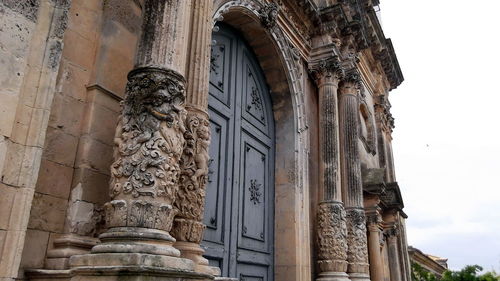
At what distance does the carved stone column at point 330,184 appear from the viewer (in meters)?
6.66

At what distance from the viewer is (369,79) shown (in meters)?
11.3

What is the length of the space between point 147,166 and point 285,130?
4292 mm

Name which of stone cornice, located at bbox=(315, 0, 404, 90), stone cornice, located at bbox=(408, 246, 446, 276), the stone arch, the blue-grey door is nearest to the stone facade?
the stone arch

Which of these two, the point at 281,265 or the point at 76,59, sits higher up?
the point at 76,59

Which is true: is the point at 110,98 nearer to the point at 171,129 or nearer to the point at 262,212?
the point at 171,129

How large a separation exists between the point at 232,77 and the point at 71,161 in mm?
3049

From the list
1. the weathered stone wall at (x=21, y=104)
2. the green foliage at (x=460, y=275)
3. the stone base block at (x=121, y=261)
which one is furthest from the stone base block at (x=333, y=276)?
the green foliage at (x=460, y=275)

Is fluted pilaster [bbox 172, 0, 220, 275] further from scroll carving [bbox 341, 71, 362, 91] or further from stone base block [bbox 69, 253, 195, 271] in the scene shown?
scroll carving [bbox 341, 71, 362, 91]

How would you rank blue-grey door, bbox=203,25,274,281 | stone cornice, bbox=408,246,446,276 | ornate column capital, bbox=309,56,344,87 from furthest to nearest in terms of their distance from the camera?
1. stone cornice, bbox=408,246,446,276
2. ornate column capital, bbox=309,56,344,87
3. blue-grey door, bbox=203,25,274,281

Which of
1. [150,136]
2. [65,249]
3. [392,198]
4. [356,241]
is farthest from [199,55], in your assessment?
[392,198]

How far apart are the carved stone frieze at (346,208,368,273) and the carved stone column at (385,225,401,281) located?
352cm

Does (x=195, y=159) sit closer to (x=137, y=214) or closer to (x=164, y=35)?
(x=137, y=214)

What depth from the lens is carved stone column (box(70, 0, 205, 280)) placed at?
9.11 feet

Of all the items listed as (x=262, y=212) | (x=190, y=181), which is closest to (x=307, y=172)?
(x=262, y=212)
